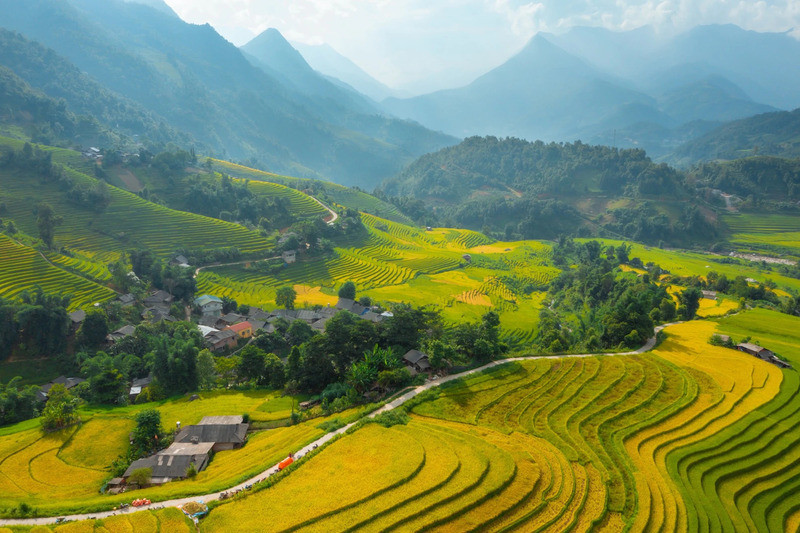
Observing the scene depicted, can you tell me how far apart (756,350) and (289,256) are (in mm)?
54620

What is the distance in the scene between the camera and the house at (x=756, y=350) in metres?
32.1

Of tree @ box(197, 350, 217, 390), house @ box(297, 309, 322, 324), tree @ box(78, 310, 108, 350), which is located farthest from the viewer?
house @ box(297, 309, 322, 324)

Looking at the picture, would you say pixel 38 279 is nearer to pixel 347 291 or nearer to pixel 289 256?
pixel 289 256

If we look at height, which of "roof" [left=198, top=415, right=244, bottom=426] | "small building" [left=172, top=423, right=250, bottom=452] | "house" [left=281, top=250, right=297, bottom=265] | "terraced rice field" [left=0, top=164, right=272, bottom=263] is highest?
"terraced rice field" [left=0, top=164, right=272, bottom=263]

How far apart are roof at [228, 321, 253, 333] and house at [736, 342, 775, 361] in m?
42.8

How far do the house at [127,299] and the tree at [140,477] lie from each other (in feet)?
96.3

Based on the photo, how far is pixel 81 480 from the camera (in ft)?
65.0

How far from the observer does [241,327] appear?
41938mm

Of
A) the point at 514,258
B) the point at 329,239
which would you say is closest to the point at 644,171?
the point at 514,258

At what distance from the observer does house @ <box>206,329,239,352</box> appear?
129ft

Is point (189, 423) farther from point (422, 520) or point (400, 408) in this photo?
point (422, 520)

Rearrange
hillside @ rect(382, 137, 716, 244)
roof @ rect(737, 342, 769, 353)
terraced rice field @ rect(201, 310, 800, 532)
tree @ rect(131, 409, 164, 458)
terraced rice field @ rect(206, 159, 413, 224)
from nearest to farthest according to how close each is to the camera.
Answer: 1. terraced rice field @ rect(201, 310, 800, 532)
2. tree @ rect(131, 409, 164, 458)
3. roof @ rect(737, 342, 769, 353)
4. hillside @ rect(382, 137, 716, 244)
5. terraced rice field @ rect(206, 159, 413, 224)

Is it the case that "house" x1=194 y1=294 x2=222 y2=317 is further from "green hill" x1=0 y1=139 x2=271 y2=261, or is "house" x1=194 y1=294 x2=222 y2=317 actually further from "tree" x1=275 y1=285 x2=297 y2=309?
"green hill" x1=0 y1=139 x2=271 y2=261

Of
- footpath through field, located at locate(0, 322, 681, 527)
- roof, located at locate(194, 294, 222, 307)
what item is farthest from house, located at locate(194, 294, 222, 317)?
footpath through field, located at locate(0, 322, 681, 527)
